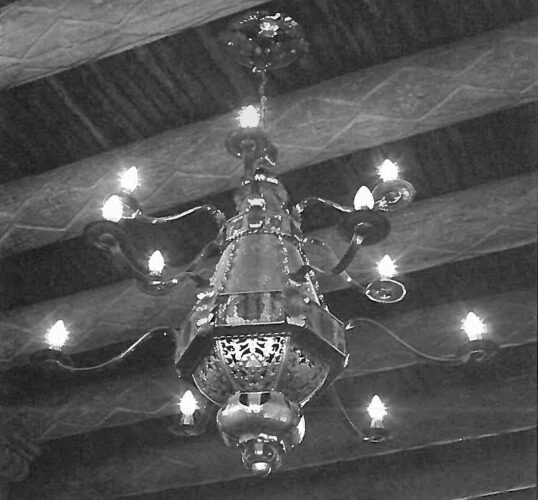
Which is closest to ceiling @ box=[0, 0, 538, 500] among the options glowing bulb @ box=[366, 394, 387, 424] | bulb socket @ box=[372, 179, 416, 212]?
bulb socket @ box=[372, 179, 416, 212]

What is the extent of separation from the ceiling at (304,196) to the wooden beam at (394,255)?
0.01 metres

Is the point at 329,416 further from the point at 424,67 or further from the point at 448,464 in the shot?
the point at 424,67

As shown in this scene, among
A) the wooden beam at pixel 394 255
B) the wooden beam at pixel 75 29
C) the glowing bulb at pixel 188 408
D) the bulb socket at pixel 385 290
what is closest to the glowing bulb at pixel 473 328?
the bulb socket at pixel 385 290

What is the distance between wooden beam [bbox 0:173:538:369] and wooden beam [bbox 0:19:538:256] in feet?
2.12

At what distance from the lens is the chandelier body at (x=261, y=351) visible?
104 inches

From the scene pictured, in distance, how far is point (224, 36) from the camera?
3623 millimetres

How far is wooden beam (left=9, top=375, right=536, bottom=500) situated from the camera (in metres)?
5.58

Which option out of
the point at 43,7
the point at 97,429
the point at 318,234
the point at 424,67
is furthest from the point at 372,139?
the point at 97,429

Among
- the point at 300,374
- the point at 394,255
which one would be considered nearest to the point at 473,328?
the point at 300,374

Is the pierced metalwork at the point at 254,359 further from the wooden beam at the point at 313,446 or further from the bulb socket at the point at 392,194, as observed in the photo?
the wooden beam at the point at 313,446

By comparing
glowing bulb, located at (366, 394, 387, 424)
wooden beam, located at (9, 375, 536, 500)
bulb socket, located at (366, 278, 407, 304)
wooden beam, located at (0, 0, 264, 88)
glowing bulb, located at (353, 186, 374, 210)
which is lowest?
glowing bulb, located at (366, 394, 387, 424)

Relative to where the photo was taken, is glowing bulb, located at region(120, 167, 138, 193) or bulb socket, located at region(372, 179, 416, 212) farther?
glowing bulb, located at region(120, 167, 138, 193)

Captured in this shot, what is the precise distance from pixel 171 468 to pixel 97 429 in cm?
62

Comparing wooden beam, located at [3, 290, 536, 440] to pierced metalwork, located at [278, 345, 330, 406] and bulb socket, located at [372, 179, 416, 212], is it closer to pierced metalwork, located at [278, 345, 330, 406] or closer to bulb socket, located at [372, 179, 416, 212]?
bulb socket, located at [372, 179, 416, 212]
